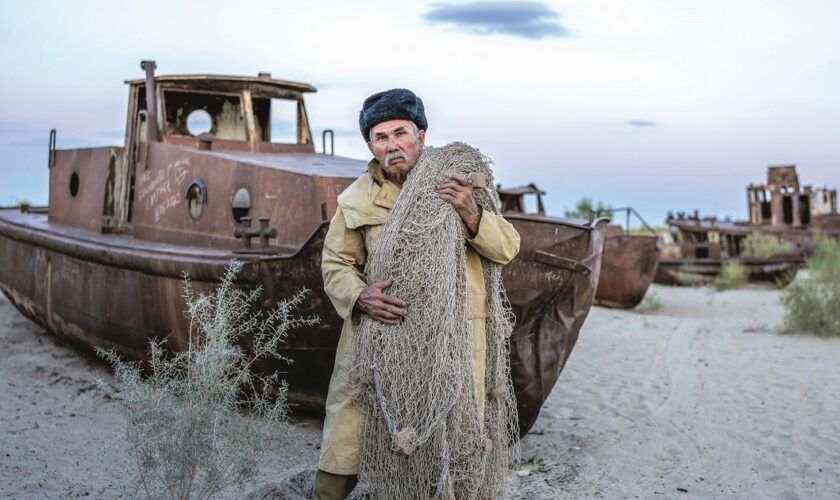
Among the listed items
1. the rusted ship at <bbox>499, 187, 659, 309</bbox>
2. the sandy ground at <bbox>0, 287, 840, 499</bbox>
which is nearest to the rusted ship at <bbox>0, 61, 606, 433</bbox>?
the sandy ground at <bbox>0, 287, 840, 499</bbox>

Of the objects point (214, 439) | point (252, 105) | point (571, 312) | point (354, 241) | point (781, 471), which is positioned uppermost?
point (252, 105)

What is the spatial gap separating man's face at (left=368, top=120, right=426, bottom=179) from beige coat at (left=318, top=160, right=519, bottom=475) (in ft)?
0.29

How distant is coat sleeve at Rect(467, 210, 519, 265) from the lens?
144 inches

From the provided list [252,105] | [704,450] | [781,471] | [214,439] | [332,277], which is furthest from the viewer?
[252,105]

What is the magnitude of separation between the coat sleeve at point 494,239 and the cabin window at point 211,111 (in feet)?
16.2

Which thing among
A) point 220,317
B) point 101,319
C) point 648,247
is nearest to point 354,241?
point 220,317

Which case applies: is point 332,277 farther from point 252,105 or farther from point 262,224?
point 252,105

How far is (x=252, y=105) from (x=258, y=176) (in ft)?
7.20

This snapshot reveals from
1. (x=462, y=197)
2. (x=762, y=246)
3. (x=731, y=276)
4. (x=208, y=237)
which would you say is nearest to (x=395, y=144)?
(x=462, y=197)

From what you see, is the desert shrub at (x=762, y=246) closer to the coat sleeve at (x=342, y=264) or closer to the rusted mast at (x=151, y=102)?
the rusted mast at (x=151, y=102)

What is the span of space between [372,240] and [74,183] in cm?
643

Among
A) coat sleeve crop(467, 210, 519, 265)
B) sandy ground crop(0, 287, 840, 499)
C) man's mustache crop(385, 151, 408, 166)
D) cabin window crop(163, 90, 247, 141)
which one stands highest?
cabin window crop(163, 90, 247, 141)

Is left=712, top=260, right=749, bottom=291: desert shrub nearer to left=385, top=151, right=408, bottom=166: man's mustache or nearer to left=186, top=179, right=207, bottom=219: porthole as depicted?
left=186, top=179, right=207, bottom=219: porthole

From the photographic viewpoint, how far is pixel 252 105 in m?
8.53
